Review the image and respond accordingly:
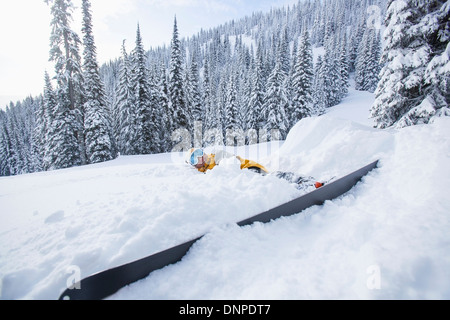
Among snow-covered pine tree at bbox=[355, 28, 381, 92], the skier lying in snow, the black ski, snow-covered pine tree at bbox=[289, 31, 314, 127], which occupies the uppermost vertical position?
snow-covered pine tree at bbox=[355, 28, 381, 92]

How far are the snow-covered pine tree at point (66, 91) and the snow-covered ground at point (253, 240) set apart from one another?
15.6 meters

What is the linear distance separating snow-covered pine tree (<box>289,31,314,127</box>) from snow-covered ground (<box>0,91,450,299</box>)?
23578 mm

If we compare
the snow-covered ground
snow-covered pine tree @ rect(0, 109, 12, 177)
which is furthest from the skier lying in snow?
snow-covered pine tree @ rect(0, 109, 12, 177)

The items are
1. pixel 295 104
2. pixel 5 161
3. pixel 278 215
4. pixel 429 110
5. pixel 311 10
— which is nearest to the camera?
pixel 278 215

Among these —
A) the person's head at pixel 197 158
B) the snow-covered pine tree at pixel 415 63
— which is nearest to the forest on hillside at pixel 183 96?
the snow-covered pine tree at pixel 415 63

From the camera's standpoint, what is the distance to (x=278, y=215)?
3.55 m

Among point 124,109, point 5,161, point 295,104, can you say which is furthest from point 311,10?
point 5,161

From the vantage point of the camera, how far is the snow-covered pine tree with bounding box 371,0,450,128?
8.02m

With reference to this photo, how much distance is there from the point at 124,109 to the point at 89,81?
4.53 m

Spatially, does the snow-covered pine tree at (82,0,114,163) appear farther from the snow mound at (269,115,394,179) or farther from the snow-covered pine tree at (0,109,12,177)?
the snow-covered pine tree at (0,109,12,177)

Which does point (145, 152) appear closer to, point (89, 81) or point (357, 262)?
point (89, 81)

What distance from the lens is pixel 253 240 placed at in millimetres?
2969

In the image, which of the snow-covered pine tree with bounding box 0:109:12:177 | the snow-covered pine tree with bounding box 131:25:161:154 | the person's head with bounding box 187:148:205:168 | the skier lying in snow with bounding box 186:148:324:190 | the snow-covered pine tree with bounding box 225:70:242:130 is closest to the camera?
the skier lying in snow with bounding box 186:148:324:190

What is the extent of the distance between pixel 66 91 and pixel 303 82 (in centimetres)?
2583
